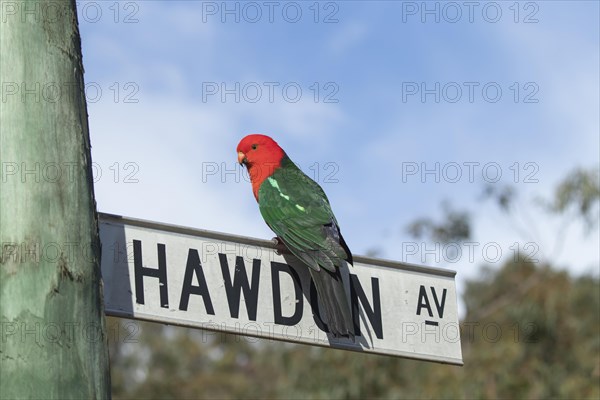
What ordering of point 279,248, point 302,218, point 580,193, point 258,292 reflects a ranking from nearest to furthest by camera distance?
1. point 258,292
2. point 279,248
3. point 302,218
4. point 580,193

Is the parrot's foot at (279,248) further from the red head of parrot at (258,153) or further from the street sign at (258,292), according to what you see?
the red head of parrot at (258,153)

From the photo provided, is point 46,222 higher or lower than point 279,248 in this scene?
higher

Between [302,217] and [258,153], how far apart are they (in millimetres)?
1347

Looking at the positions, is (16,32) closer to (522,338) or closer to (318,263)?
(318,263)

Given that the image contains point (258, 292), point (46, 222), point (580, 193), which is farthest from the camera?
point (580, 193)

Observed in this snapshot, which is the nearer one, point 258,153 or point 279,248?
point 279,248

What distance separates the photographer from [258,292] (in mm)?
3398

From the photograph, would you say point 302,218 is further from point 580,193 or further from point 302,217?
point 580,193

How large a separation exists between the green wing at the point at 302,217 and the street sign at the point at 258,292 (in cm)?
8

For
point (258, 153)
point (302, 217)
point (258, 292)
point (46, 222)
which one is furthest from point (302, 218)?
point (46, 222)

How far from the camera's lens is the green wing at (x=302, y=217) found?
12.3ft

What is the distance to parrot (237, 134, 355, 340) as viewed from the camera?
3541 mm

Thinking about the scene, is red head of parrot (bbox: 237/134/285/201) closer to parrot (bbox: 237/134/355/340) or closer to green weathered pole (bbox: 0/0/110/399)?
parrot (bbox: 237/134/355/340)

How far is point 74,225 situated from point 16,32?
543 mm
